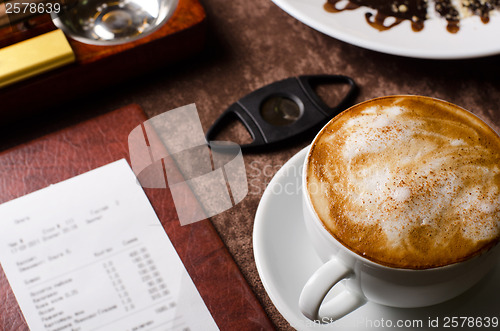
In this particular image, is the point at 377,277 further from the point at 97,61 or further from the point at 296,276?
the point at 97,61

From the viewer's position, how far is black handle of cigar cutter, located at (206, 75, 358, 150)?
58 centimetres

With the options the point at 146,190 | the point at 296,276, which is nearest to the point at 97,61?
the point at 146,190

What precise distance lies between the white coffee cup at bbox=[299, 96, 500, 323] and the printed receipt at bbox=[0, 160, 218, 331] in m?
0.14

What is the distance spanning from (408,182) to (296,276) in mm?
138

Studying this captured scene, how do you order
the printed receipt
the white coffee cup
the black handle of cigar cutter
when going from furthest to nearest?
1. the black handle of cigar cutter
2. the printed receipt
3. the white coffee cup

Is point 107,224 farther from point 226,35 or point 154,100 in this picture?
point 226,35

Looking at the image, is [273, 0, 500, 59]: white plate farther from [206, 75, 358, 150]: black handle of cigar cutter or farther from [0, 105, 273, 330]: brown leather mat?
[0, 105, 273, 330]: brown leather mat

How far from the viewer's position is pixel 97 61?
1.92 feet

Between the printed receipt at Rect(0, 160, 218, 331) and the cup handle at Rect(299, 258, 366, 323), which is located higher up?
the cup handle at Rect(299, 258, 366, 323)

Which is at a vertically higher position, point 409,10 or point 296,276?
point 409,10

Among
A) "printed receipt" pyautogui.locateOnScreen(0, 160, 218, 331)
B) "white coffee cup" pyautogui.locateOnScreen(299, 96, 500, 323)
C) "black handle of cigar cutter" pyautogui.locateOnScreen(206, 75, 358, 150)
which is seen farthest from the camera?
"black handle of cigar cutter" pyautogui.locateOnScreen(206, 75, 358, 150)

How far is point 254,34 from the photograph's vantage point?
0.69 m

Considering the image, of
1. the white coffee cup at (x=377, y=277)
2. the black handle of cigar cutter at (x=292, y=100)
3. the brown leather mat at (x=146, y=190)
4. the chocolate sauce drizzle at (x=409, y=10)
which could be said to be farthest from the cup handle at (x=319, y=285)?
the chocolate sauce drizzle at (x=409, y=10)

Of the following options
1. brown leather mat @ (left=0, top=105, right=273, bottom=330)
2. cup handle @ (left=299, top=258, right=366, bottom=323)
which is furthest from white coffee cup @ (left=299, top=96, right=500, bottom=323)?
brown leather mat @ (left=0, top=105, right=273, bottom=330)
